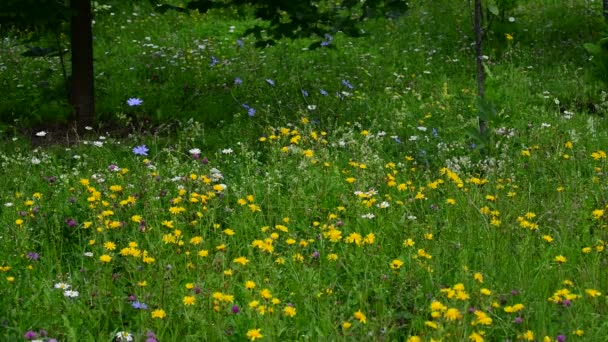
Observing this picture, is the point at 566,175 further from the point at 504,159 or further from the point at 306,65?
the point at 306,65

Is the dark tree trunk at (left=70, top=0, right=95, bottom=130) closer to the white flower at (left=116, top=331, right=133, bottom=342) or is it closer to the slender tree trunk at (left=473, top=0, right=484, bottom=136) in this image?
the slender tree trunk at (left=473, top=0, right=484, bottom=136)

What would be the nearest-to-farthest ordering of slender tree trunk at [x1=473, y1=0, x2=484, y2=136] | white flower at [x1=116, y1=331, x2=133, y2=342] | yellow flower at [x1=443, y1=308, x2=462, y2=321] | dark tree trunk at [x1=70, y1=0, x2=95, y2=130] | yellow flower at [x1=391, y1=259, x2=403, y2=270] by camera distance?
1. yellow flower at [x1=443, y1=308, x2=462, y2=321]
2. white flower at [x1=116, y1=331, x2=133, y2=342]
3. yellow flower at [x1=391, y1=259, x2=403, y2=270]
4. slender tree trunk at [x1=473, y1=0, x2=484, y2=136]
5. dark tree trunk at [x1=70, y1=0, x2=95, y2=130]

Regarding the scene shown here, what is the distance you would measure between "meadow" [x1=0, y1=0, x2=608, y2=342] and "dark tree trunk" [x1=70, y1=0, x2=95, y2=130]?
27 centimetres

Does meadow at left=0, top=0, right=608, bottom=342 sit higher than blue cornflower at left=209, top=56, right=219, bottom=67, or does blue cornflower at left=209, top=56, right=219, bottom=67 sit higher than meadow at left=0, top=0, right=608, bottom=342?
meadow at left=0, top=0, right=608, bottom=342

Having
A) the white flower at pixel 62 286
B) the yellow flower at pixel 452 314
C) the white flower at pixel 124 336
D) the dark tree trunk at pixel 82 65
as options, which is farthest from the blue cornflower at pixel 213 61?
the yellow flower at pixel 452 314

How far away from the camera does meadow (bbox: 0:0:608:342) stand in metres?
3.21

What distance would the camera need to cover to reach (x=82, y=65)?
24.7ft

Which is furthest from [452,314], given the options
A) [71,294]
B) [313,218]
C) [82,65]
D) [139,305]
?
[82,65]

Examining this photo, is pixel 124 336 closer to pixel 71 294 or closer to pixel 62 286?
pixel 71 294

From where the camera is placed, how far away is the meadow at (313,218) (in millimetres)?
3213

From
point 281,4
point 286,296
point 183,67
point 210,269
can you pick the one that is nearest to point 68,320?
point 210,269

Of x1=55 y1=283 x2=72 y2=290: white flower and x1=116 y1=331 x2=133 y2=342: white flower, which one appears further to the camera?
x1=55 y1=283 x2=72 y2=290: white flower

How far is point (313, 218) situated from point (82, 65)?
13.2 feet

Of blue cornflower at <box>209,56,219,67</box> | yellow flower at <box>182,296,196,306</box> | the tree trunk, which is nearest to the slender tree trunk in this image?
the tree trunk
